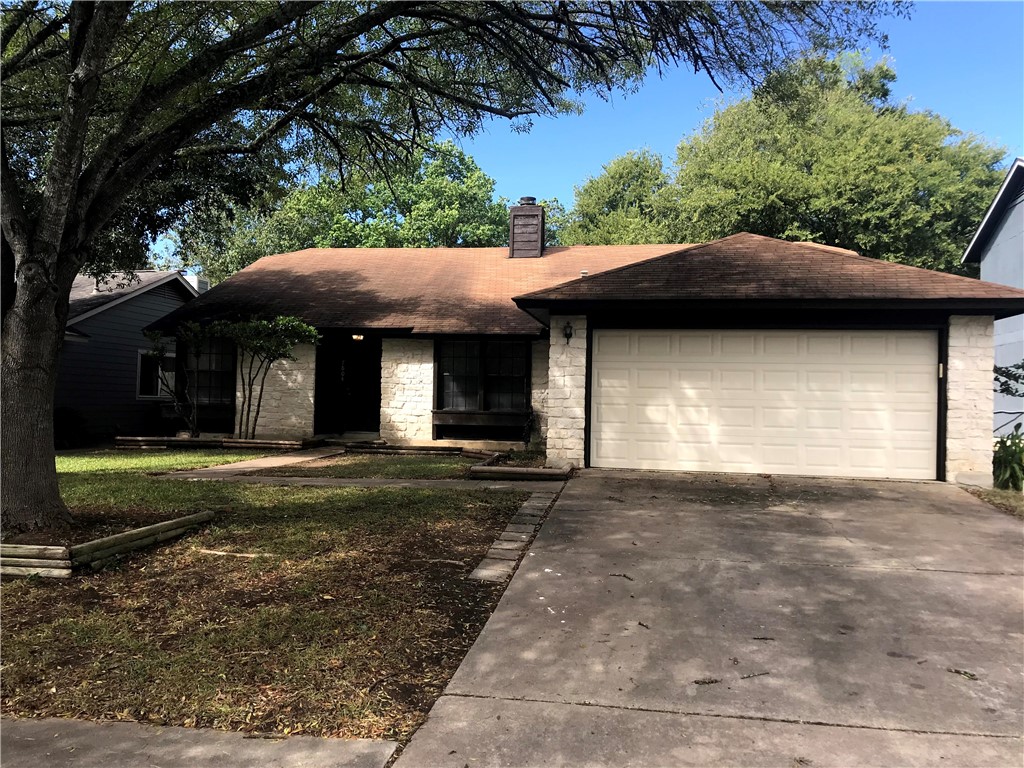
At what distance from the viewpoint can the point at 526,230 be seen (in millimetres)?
18344

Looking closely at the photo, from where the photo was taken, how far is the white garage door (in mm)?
9266

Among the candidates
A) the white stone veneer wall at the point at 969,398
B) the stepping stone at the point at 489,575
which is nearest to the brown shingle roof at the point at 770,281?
the white stone veneer wall at the point at 969,398

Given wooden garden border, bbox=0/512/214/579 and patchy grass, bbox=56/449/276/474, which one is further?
patchy grass, bbox=56/449/276/474

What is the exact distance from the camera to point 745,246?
11.2 m

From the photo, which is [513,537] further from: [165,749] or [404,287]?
[404,287]

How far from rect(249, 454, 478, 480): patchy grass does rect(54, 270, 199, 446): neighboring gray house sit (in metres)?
6.86

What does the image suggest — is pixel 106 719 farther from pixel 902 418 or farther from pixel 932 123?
pixel 932 123

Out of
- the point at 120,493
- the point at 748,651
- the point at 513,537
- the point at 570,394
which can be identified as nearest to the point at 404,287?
the point at 570,394

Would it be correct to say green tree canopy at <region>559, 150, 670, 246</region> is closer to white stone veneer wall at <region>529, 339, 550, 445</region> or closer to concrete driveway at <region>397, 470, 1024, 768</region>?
white stone veneer wall at <region>529, 339, 550, 445</region>

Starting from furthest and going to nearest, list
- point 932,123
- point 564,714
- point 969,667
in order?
point 932,123
point 969,667
point 564,714

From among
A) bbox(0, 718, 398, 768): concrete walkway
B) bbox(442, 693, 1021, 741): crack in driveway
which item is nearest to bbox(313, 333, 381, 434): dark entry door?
bbox(0, 718, 398, 768): concrete walkway

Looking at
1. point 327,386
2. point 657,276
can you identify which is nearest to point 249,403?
point 327,386

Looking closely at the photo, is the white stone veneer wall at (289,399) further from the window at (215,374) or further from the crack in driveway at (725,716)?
the crack in driveway at (725,716)

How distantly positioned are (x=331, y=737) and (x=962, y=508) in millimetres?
7488
